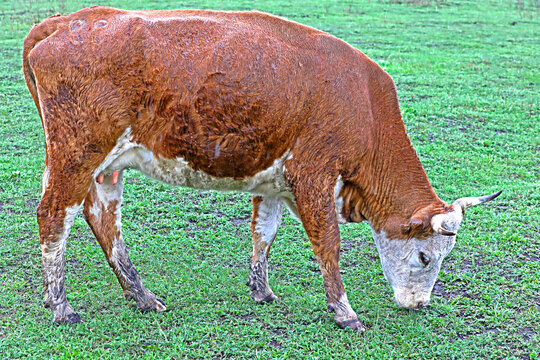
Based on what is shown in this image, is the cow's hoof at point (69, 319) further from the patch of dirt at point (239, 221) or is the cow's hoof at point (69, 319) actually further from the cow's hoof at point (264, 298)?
the patch of dirt at point (239, 221)

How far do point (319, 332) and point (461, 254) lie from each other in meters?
2.22

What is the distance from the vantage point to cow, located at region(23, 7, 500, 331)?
4953mm

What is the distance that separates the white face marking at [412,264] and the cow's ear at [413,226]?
10 centimetres

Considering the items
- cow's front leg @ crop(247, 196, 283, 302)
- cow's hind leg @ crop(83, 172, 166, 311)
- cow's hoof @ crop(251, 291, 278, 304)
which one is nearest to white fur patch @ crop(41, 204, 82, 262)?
cow's hind leg @ crop(83, 172, 166, 311)

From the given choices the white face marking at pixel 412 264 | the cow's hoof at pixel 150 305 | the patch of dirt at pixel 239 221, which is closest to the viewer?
the white face marking at pixel 412 264

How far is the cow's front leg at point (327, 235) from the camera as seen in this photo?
523 centimetres

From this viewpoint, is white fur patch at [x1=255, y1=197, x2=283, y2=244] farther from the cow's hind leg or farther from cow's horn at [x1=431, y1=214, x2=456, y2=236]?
cow's horn at [x1=431, y1=214, x2=456, y2=236]

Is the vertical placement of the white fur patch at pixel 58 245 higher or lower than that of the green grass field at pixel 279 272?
higher

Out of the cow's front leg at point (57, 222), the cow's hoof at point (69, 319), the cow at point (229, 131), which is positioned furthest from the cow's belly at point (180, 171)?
the cow's hoof at point (69, 319)

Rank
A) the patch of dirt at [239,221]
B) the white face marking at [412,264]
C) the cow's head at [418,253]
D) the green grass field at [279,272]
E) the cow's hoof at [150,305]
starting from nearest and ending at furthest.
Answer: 1. the green grass field at [279,272]
2. the cow's head at [418,253]
3. the white face marking at [412,264]
4. the cow's hoof at [150,305]
5. the patch of dirt at [239,221]

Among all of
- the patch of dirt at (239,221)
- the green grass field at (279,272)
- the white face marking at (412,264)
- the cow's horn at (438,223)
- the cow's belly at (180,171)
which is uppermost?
the cow's belly at (180,171)

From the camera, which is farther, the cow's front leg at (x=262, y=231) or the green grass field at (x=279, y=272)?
the cow's front leg at (x=262, y=231)

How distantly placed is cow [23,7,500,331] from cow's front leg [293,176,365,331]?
0.01 metres

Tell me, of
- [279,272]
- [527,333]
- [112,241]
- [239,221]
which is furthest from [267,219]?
[527,333]
